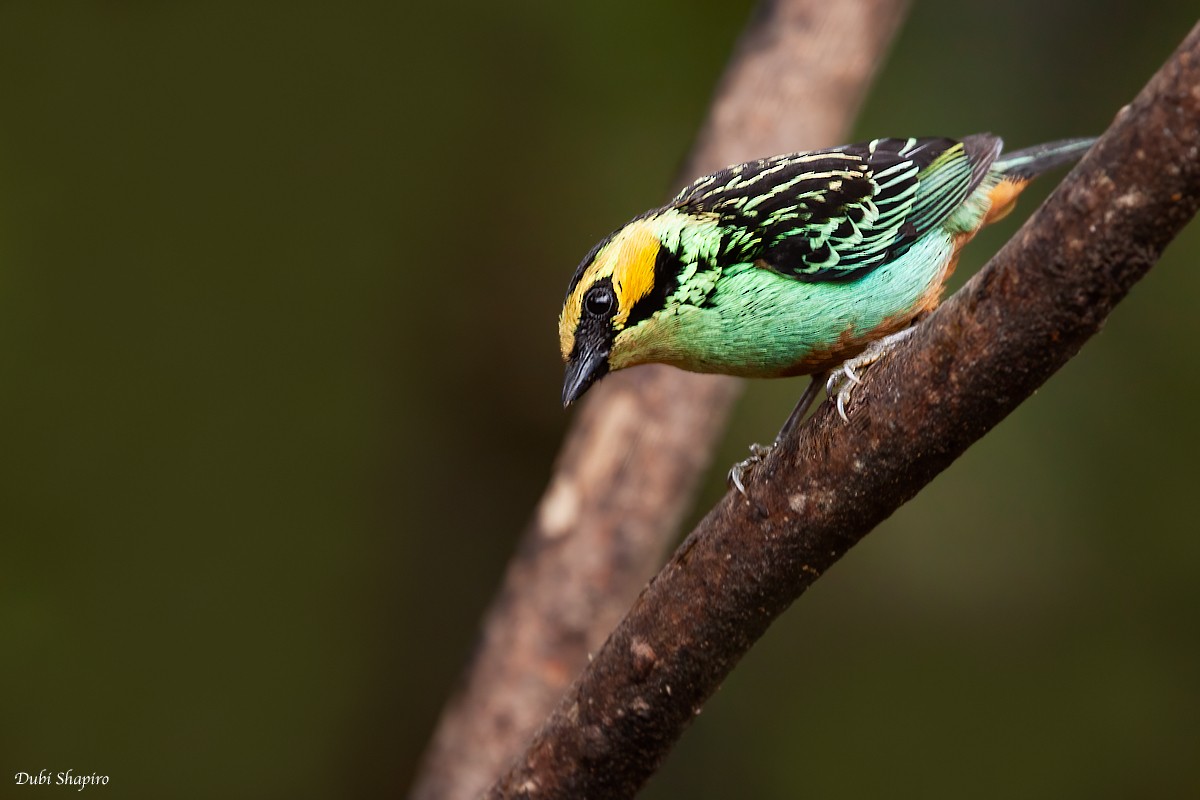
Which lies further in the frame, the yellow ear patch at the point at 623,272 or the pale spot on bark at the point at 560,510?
the pale spot on bark at the point at 560,510

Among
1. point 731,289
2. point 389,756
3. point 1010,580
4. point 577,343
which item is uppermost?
point 731,289

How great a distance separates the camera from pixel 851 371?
2.71 meters

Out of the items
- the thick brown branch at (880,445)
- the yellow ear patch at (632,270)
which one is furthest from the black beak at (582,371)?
the thick brown branch at (880,445)

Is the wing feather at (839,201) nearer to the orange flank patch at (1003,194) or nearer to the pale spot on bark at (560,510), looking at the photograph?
the orange flank patch at (1003,194)

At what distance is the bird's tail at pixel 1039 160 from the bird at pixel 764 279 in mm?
396

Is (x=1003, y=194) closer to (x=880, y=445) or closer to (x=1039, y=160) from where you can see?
(x=1039, y=160)

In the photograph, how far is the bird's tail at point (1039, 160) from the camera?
3670 millimetres

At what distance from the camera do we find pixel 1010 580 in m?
6.35

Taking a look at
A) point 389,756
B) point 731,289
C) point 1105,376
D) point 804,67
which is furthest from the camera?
point 389,756

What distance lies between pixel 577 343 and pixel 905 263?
0.96 metres

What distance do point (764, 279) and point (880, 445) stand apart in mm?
998

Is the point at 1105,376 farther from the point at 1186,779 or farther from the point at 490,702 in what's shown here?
the point at 490,702

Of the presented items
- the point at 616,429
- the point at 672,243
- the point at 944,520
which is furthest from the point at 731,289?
the point at 944,520

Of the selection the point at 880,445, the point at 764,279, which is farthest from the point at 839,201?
the point at 880,445
